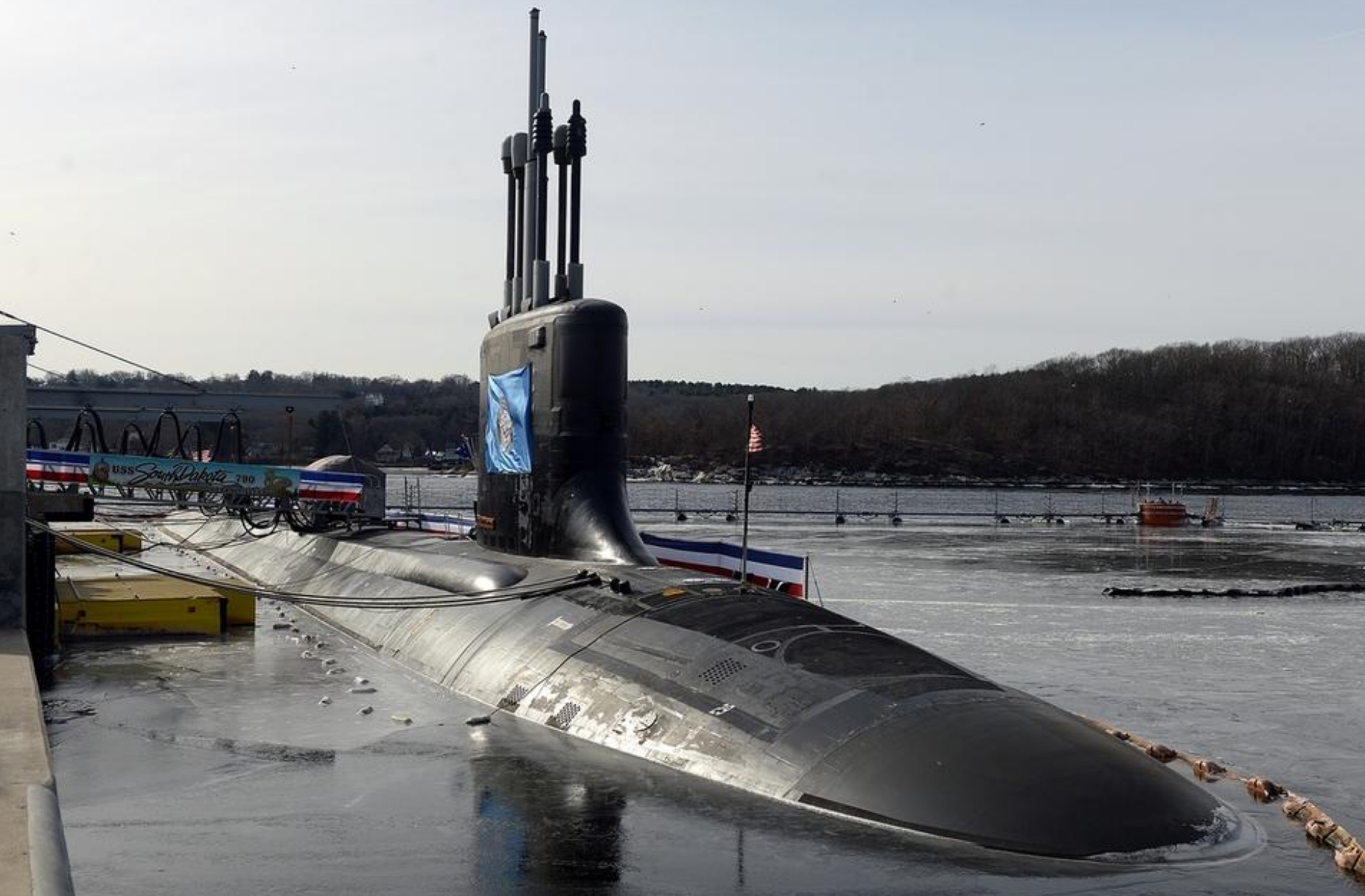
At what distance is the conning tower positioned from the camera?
56.3 feet

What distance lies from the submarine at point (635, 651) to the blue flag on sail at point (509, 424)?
4 cm

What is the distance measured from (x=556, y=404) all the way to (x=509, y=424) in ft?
4.13

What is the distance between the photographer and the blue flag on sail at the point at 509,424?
1772cm

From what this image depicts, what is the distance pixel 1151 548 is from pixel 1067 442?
107m

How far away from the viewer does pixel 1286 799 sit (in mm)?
11320

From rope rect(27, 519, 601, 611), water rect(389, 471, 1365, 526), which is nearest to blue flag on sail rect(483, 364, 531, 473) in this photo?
rope rect(27, 519, 601, 611)

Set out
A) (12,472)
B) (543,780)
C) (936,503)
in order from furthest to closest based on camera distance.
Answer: (936,503) → (12,472) → (543,780)

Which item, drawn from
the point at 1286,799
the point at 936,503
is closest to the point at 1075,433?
the point at 936,503

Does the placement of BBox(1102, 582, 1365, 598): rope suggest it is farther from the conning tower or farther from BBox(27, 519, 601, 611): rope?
BBox(27, 519, 601, 611): rope

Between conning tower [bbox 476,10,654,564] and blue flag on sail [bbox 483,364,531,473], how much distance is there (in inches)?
0.8

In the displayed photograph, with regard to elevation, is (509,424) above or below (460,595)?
above

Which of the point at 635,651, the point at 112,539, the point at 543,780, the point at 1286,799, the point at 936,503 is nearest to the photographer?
the point at 1286,799

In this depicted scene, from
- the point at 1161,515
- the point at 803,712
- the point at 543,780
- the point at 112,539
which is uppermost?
the point at 112,539

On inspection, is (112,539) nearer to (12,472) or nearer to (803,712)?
(12,472)
